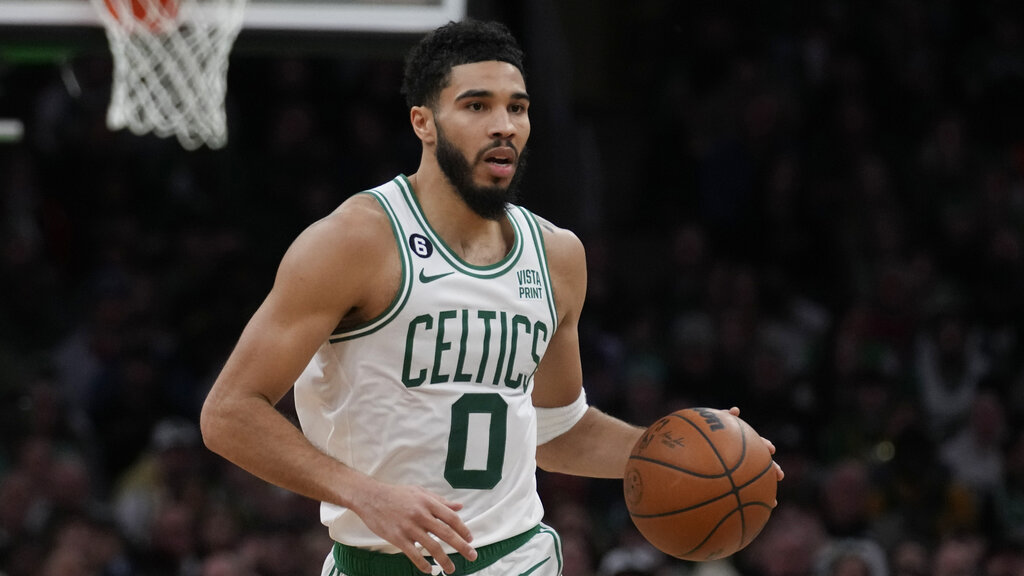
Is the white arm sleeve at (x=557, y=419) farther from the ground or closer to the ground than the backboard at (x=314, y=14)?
closer to the ground

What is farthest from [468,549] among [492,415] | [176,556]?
[176,556]

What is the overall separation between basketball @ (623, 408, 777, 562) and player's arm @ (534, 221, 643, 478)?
243 mm

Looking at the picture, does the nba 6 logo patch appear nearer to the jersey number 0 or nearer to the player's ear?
the player's ear

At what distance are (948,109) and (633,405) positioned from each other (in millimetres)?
4065

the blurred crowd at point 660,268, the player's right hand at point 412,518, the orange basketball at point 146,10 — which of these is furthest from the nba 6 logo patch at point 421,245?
the blurred crowd at point 660,268

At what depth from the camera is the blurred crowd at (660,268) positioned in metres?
7.63

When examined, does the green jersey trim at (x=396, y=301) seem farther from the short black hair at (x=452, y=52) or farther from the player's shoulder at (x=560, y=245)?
the player's shoulder at (x=560, y=245)

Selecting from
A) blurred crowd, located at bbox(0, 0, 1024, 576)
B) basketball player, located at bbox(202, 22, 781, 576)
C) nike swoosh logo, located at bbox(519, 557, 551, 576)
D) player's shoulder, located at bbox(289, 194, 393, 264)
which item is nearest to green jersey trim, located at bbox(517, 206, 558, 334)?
basketball player, located at bbox(202, 22, 781, 576)

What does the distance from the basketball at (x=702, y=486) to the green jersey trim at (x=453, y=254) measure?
66 centimetres

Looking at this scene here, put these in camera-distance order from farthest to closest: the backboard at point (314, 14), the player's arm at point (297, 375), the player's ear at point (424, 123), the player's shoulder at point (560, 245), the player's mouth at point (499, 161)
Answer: the backboard at point (314, 14), the player's shoulder at point (560, 245), the player's ear at point (424, 123), the player's mouth at point (499, 161), the player's arm at point (297, 375)

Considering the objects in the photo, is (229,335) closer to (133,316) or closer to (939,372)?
(133,316)

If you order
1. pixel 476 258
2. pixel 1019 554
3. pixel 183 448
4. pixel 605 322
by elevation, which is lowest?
pixel 1019 554

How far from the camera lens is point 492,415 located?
355cm

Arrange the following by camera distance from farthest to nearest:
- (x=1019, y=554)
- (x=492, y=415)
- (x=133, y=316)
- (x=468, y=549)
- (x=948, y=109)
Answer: (x=948, y=109) → (x=133, y=316) → (x=1019, y=554) → (x=492, y=415) → (x=468, y=549)
